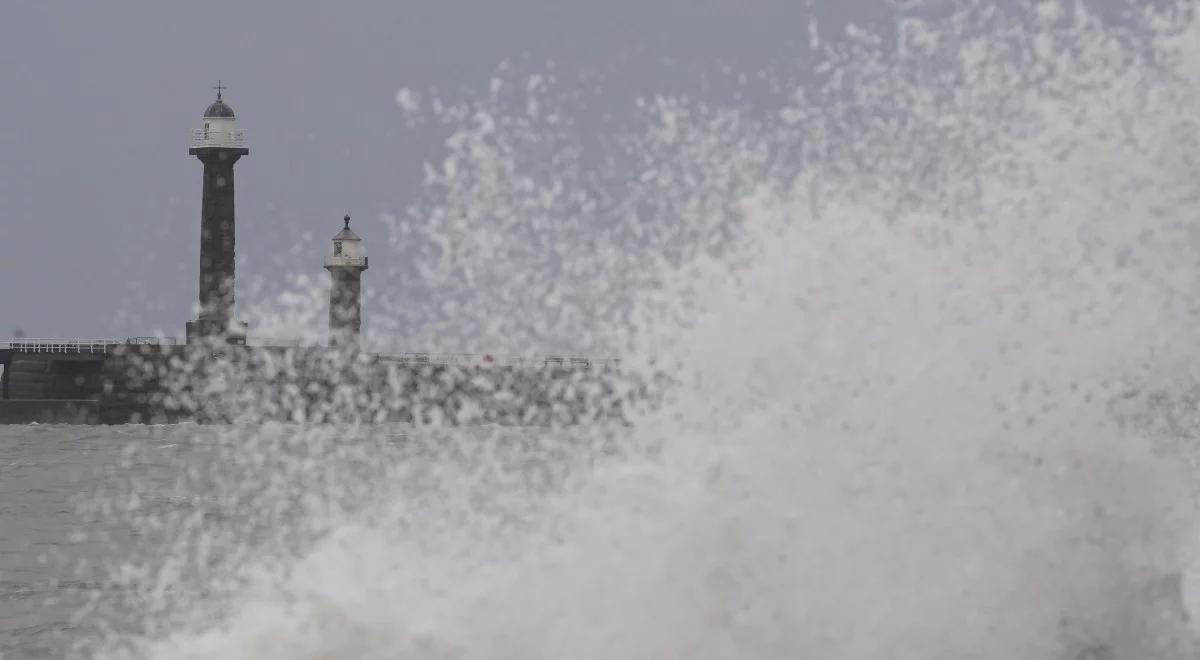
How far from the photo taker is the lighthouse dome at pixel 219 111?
56.8 m

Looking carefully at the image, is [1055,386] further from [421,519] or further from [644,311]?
[421,519]

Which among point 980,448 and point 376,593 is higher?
point 980,448

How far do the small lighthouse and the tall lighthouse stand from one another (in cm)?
299

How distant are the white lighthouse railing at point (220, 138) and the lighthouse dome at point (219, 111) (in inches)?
17.9

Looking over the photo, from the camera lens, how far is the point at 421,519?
15.5 m

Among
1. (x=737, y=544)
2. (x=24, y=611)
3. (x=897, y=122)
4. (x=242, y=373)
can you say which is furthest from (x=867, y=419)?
(x=242, y=373)

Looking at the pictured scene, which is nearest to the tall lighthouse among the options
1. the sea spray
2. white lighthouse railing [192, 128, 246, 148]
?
white lighthouse railing [192, 128, 246, 148]

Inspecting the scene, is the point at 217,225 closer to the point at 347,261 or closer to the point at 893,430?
the point at 347,261

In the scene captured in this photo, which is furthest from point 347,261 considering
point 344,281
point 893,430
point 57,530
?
point 893,430

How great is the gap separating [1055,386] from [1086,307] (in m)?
0.60

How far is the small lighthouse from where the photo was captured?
5653 cm

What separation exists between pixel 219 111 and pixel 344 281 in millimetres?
6343

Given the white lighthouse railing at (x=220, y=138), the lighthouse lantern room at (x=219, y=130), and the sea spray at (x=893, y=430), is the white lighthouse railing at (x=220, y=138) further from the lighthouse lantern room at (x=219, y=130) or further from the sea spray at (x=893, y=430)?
the sea spray at (x=893, y=430)

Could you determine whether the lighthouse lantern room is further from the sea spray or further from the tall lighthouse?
the sea spray
